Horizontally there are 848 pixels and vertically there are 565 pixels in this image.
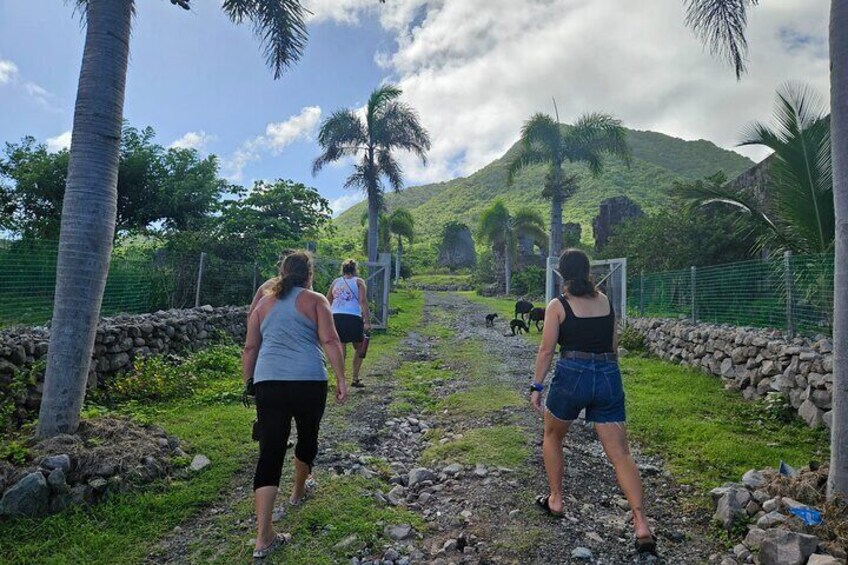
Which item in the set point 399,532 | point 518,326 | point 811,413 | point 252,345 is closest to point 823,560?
point 399,532

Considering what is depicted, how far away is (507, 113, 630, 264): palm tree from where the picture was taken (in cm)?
1797

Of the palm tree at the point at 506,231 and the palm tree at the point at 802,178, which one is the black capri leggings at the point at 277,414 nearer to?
the palm tree at the point at 802,178

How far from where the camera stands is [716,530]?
10.2 feet

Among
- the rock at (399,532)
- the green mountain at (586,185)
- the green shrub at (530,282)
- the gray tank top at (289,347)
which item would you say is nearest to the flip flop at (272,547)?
the rock at (399,532)

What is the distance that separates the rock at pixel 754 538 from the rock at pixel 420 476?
2.06m

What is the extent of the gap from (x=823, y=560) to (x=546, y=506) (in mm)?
1441

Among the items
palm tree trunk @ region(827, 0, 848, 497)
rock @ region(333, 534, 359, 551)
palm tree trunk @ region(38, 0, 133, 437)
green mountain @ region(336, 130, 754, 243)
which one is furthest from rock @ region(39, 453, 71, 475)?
green mountain @ region(336, 130, 754, 243)

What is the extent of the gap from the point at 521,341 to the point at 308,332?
33.0 ft

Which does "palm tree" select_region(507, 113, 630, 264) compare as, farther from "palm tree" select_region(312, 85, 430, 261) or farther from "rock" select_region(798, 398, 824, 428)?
"rock" select_region(798, 398, 824, 428)

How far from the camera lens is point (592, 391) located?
3.03 metres

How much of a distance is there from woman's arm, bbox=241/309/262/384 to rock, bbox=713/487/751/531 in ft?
9.97

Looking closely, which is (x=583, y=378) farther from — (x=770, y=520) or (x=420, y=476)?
(x=420, y=476)

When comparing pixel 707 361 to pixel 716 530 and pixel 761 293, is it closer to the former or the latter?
pixel 761 293

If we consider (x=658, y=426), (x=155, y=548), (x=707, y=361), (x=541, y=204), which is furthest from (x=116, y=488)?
(x=541, y=204)
